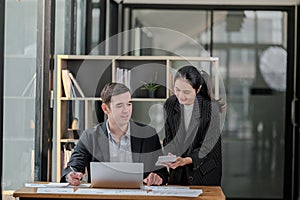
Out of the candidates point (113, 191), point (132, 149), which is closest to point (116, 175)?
point (113, 191)

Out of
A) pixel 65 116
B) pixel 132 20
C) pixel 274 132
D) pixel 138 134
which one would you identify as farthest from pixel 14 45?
pixel 274 132

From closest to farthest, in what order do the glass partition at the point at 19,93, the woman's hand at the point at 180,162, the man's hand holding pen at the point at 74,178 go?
the man's hand holding pen at the point at 74,178
the glass partition at the point at 19,93
the woman's hand at the point at 180,162

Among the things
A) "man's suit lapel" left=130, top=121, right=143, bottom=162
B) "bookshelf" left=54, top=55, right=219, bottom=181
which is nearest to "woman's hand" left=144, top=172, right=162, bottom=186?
"man's suit lapel" left=130, top=121, right=143, bottom=162

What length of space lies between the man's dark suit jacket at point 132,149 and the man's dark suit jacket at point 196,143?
319 millimetres

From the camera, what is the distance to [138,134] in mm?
4523

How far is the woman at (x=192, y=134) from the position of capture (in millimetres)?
4863

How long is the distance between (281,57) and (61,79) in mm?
3031

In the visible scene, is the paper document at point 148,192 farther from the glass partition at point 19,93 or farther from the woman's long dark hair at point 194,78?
the woman's long dark hair at point 194,78

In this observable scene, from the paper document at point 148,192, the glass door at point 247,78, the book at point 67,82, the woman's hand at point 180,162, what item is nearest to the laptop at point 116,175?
the paper document at point 148,192

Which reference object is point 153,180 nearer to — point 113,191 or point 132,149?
point 132,149

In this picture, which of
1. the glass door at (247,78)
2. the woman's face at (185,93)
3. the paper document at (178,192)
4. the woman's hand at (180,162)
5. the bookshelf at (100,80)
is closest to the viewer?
the paper document at (178,192)

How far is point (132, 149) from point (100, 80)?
140cm

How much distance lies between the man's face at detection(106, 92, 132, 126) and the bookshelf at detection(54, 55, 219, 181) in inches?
38.0

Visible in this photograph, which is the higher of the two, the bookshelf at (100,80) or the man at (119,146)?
the bookshelf at (100,80)
